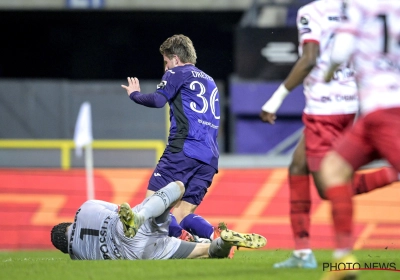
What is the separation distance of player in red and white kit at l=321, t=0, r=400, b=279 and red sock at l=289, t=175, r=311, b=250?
116 cm

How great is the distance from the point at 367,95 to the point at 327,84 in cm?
147

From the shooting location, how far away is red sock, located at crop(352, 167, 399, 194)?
720 cm

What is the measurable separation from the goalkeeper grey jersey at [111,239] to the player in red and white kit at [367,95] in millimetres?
2171

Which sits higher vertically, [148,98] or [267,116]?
[267,116]

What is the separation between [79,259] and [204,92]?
212 cm

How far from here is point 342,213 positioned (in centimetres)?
497

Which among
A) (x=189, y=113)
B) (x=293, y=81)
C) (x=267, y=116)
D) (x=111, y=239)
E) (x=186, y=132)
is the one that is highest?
(x=293, y=81)

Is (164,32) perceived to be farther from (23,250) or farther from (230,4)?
(23,250)

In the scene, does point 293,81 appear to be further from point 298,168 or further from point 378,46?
point 378,46

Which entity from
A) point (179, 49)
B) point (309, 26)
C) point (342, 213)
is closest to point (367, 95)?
point (342, 213)

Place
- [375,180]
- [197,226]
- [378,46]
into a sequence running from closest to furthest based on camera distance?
[378,46], [375,180], [197,226]

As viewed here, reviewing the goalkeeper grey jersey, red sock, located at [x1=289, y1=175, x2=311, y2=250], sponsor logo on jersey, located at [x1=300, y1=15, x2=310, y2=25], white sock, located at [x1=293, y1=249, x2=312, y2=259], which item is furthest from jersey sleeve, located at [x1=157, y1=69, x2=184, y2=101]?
white sock, located at [x1=293, y1=249, x2=312, y2=259]

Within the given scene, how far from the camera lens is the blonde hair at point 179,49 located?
8123 millimetres

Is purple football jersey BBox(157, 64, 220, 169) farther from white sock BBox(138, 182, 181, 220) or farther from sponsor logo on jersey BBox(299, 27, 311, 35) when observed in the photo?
sponsor logo on jersey BBox(299, 27, 311, 35)
